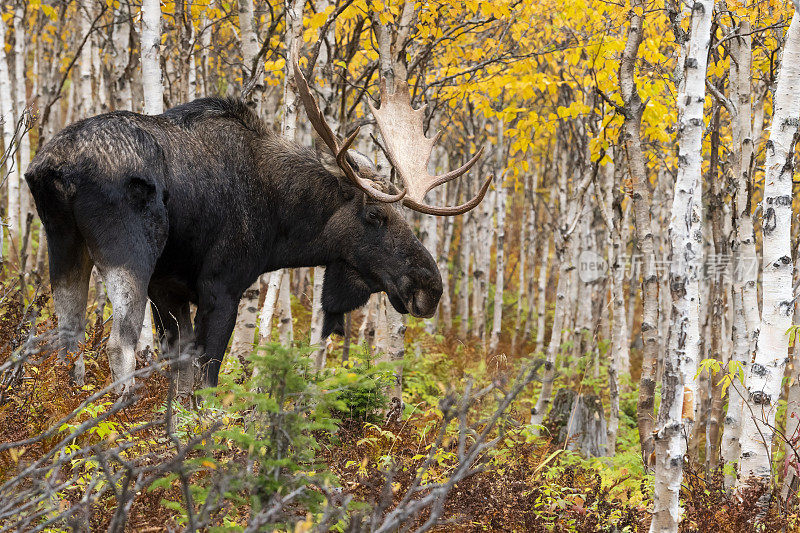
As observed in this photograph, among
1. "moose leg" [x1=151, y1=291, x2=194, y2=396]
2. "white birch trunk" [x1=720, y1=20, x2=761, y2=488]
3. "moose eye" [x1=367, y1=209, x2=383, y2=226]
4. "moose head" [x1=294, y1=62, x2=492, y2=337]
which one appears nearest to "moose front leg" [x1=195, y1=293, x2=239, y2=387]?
"moose leg" [x1=151, y1=291, x2=194, y2=396]

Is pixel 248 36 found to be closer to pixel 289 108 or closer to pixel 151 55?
pixel 289 108

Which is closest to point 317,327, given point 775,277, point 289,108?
point 289,108

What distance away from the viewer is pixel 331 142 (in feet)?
18.6

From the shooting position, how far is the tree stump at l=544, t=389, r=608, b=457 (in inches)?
342

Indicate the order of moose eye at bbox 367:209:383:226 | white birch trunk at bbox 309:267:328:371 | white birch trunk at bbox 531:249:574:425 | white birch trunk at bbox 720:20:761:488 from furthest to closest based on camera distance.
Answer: white birch trunk at bbox 531:249:574:425 → white birch trunk at bbox 309:267:328:371 → moose eye at bbox 367:209:383:226 → white birch trunk at bbox 720:20:761:488

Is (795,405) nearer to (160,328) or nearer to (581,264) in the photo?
(160,328)

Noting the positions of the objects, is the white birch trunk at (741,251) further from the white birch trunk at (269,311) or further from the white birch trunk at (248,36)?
the white birch trunk at (248,36)

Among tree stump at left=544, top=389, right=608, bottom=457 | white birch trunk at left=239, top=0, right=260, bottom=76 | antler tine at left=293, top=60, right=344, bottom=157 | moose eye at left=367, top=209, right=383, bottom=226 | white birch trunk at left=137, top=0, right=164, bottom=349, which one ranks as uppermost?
white birch trunk at left=239, top=0, right=260, bottom=76

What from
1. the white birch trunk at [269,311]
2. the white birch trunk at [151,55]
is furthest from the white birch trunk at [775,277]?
the white birch trunk at [151,55]

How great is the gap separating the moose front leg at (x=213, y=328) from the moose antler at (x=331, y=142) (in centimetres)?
122

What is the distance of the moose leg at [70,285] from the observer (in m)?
4.70

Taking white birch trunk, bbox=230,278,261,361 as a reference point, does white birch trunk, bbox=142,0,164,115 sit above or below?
above

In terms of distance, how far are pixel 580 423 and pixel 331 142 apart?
521 cm

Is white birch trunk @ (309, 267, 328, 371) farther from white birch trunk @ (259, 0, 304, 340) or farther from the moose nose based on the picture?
the moose nose
